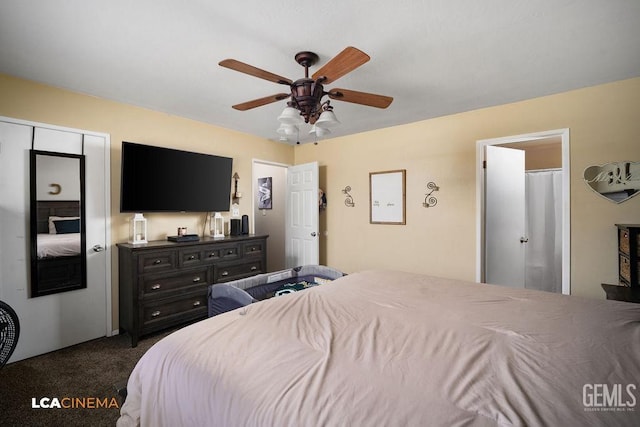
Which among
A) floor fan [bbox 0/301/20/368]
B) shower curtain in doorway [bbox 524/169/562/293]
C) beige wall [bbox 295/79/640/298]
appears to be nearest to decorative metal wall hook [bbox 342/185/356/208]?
beige wall [bbox 295/79/640/298]

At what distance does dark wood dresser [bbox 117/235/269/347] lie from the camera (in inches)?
108

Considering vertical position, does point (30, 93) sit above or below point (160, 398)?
above

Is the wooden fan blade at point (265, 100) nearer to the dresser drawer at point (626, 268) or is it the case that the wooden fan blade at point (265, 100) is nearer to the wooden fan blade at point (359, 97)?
the wooden fan blade at point (359, 97)

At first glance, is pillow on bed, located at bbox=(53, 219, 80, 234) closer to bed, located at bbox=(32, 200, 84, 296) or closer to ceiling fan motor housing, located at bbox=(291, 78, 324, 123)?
bed, located at bbox=(32, 200, 84, 296)

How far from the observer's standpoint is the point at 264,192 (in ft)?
18.6

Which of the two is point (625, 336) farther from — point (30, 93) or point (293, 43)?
point (30, 93)

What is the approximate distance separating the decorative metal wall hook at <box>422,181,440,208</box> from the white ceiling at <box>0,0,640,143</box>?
3.45ft

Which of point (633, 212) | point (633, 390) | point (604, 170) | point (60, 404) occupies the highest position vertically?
point (604, 170)

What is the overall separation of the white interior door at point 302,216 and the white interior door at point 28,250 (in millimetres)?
2449

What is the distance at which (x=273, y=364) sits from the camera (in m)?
1.02

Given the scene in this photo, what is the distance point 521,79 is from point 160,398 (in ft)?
10.9

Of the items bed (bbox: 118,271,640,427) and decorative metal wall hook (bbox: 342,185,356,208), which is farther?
decorative metal wall hook (bbox: 342,185,356,208)

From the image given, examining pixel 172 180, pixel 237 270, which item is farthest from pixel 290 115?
pixel 237 270

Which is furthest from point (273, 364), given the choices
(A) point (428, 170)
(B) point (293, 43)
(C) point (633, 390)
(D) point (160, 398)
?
(A) point (428, 170)
